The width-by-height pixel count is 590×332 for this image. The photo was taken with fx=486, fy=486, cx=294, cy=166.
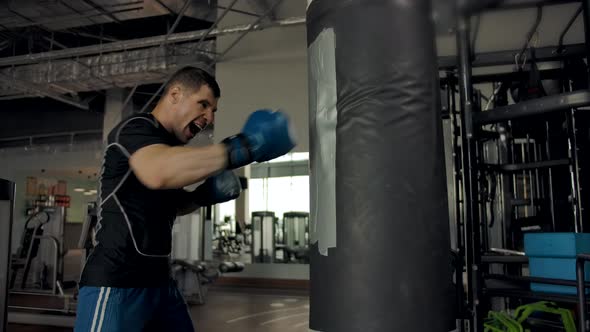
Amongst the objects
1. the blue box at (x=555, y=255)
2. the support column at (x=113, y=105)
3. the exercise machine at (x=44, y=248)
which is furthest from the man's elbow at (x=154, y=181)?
the support column at (x=113, y=105)

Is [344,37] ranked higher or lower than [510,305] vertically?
higher

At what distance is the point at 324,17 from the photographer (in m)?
1.30

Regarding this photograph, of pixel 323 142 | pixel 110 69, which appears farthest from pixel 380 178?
pixel 110 69

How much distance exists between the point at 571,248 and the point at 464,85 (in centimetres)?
80

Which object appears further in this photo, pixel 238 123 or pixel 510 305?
pixel 238 123

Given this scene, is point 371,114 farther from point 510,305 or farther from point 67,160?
point 67,160

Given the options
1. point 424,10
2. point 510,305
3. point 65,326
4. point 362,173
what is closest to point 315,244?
point 362,173

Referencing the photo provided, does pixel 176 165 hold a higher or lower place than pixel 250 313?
higher

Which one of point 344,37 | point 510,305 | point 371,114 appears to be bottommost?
point 510,305

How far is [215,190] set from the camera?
1932 mm

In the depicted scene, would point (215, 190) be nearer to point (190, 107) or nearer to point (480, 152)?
point (190, 107)

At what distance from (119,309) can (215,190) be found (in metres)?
0.64

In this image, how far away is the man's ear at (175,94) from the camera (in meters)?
1.59

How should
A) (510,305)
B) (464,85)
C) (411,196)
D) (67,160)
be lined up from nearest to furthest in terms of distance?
(411,196) < (464,85) < (510,305) < (67,160)
